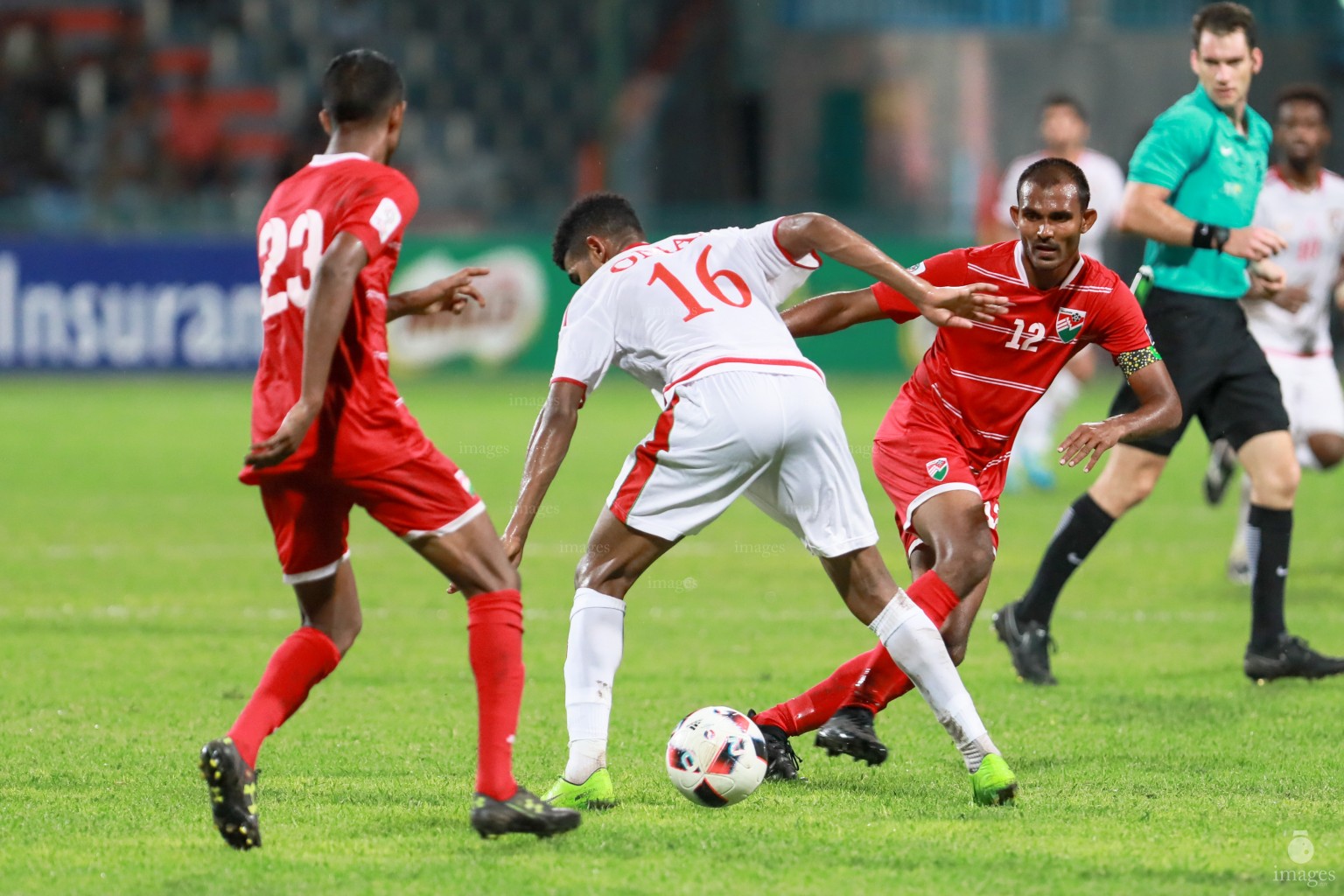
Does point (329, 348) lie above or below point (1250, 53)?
below

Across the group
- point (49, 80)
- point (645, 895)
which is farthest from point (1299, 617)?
point (49, 80)

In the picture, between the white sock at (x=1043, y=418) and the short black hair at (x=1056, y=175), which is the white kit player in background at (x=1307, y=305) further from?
the white sock at (x=1043, y=418)

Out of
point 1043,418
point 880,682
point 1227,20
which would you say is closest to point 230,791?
point 880,682

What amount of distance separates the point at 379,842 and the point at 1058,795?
6.08 feet

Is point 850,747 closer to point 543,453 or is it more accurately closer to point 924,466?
point 924,466

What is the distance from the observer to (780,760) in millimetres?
5234

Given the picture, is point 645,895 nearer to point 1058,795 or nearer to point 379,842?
point 379,842

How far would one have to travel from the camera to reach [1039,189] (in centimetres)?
525

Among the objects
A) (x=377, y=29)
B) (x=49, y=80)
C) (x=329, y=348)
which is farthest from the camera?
(x=377, y=29)

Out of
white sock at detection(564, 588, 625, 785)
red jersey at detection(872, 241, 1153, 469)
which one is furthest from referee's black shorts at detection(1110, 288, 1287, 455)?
white sock at detection(564, 588, 625, 785)

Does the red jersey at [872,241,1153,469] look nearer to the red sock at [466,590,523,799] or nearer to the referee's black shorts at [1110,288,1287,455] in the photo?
the referee's black shorts at [1110,288,1287,455]

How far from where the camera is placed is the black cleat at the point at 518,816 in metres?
4.30

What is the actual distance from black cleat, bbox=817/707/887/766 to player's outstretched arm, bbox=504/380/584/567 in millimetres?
1088
